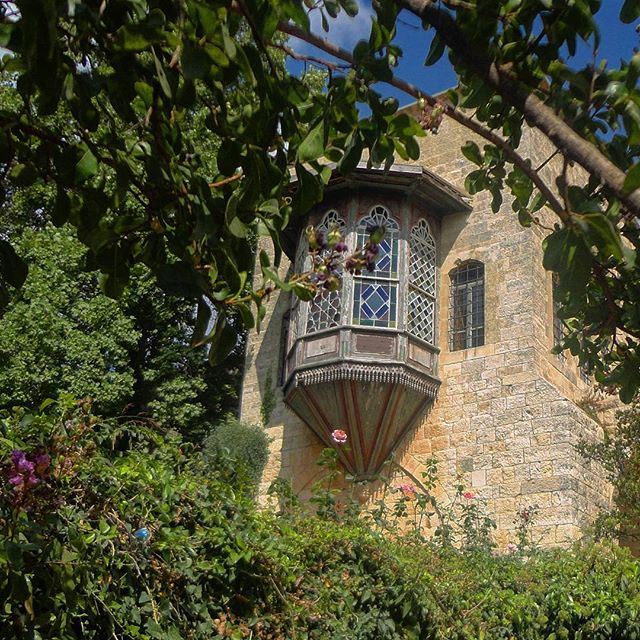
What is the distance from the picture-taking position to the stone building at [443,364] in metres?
10.4

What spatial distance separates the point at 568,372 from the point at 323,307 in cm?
335

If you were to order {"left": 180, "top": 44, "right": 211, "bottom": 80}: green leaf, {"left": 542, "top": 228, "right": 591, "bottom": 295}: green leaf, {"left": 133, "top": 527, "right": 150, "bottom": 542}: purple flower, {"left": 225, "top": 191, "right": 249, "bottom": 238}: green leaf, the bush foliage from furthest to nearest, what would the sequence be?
{"left": 133, "top": 527, "right": 150, "bottom": 542}: purple flower, the bush foliage, {"left": 542, "top": 228, "right": 591, "bottom": 295}: green leaf, {"left": 225, "top": 191, "right": 249, "bottom": 238}: green leaf, {"left": 180, "top": 44, "right": 211, "bottom": 80}: green leaf

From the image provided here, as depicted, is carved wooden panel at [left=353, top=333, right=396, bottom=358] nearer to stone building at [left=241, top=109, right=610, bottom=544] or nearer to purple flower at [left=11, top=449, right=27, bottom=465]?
stone building at [left=241, top=109, right=610, bottom=544]

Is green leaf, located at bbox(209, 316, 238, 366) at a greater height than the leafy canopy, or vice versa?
the leafy canopy

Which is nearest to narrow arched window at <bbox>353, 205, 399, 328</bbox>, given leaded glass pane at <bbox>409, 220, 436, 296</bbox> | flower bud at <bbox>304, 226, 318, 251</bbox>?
leaded glass pane at <bbox>409, 220, 436, 296</bbox>

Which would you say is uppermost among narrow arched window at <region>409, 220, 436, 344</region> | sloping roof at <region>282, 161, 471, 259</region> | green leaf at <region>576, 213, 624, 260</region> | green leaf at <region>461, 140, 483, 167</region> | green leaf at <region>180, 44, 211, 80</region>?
sloping roof at <region>282, 161, 471, 259</region>

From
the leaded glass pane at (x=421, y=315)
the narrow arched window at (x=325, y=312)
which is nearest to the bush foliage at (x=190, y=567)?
the narrow arched window at (x=325, y=312)

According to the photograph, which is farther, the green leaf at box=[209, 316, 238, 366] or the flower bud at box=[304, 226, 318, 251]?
the flower bud at box=[304, 226, 318, 251]

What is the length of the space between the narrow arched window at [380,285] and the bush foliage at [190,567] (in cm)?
503

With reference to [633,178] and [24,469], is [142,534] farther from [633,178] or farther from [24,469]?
[633,178]

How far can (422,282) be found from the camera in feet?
39.0

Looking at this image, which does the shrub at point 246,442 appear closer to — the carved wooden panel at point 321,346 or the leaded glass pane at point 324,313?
the carved wooden panel at point 321,346

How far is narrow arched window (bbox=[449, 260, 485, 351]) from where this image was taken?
11633 mm

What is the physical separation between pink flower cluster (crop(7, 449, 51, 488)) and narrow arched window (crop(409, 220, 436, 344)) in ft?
26.3
